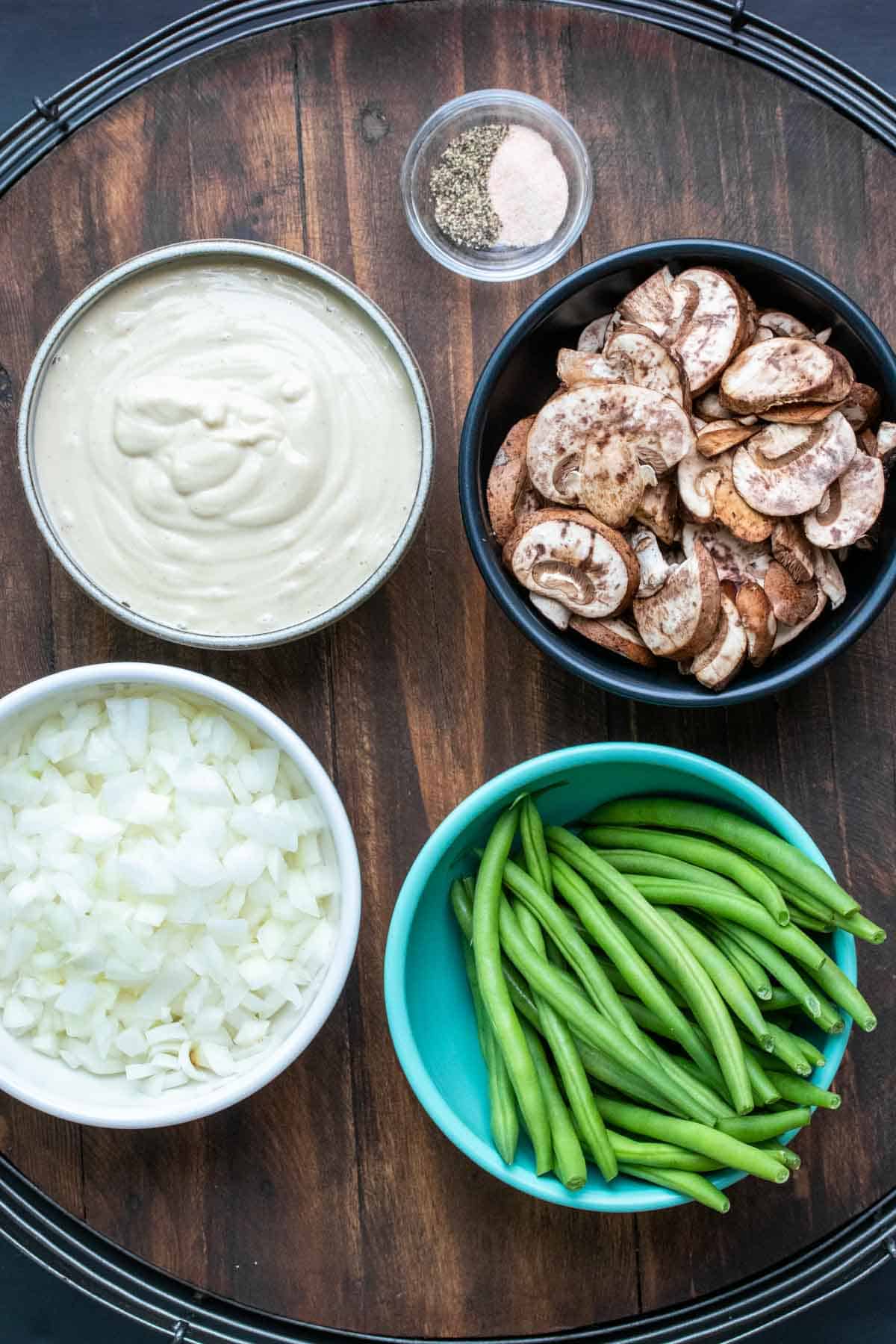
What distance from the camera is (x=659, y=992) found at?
58.2 inches

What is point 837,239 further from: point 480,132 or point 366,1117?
point 366,1117

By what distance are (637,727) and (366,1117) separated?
63 centimetres

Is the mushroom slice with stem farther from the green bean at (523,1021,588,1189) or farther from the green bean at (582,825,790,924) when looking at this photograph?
the green bean at (523,1021,588,1189)

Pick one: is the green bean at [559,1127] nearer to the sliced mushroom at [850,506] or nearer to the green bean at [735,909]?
the green bean at [735,909]

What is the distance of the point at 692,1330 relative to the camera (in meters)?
1.62

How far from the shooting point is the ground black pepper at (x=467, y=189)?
1.67 meters

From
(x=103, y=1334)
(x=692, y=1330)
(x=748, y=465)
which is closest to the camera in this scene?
(x=748, y=465)

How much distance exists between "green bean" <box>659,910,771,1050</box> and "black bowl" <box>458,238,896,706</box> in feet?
0.89

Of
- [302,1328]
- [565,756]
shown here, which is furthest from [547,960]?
[302,1328]

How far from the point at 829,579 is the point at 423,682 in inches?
20.8

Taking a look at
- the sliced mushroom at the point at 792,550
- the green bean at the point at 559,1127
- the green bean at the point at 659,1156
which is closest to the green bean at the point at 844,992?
the green bean at the point at 659,1156

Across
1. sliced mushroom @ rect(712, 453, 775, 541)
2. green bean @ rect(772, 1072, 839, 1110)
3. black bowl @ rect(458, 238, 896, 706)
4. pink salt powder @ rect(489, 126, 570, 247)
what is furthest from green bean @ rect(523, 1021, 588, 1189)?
pink salt powder @ rect(489, 126, 570, 247)

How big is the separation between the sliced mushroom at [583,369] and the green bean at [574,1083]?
674 millimetres

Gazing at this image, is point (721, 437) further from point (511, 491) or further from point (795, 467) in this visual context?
point (511, 491)
